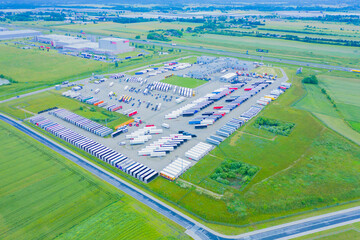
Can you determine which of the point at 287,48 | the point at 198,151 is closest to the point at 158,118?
the point at 198,151

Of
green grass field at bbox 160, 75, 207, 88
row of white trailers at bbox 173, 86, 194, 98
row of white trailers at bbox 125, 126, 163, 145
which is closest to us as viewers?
row of white trailers at bbox 125, 126, 163, 145

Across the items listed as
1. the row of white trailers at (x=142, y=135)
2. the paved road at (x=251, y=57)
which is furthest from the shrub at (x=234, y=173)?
the paved road at (x=251, y=57)

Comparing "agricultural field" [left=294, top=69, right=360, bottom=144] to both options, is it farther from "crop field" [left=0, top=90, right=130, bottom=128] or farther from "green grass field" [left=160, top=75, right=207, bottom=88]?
"crop field" [left=0, top=90, right=130, bottom=128]

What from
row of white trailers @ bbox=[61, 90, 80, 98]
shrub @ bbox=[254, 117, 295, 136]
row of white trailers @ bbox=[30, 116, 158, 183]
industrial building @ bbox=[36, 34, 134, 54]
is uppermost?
industrial building @ bbox=[36, 34, 134, 54]

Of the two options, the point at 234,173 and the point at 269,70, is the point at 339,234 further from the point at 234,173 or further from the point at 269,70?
the point at 269,70

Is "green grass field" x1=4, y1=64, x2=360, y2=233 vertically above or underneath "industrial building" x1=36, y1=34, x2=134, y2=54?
underneath

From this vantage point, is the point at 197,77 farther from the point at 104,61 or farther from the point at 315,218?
the point at 315,218

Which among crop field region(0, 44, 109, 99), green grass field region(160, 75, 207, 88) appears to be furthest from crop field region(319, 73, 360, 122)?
crop field region(0, 44, 109, 99)
